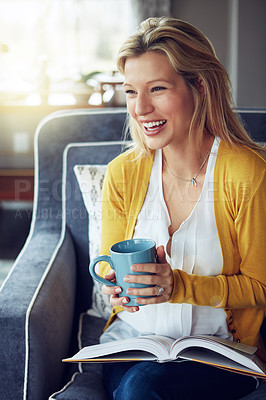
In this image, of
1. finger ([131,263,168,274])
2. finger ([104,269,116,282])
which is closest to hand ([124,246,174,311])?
finger ([131,263,168,274])

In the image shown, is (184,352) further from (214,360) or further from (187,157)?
(187,157)

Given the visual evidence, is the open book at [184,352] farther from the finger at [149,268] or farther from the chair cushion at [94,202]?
the chair cushion at [94,202]

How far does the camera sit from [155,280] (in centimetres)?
99

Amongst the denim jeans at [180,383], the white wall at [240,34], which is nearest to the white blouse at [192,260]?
the denim jeans at [180,383]

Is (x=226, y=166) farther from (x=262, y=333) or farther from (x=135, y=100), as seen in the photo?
(x=262, y=333)

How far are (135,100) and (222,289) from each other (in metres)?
0.49

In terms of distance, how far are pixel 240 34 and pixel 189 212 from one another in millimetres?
4900

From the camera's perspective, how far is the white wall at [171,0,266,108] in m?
5.55

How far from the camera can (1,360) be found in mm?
1087

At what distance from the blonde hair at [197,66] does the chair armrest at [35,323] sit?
1.78 feet

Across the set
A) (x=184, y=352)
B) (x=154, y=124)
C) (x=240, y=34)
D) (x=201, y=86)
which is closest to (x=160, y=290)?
(x=184, y=352)

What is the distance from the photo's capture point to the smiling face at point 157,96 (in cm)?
112

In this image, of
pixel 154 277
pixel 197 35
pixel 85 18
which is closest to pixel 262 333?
pixel 154 277

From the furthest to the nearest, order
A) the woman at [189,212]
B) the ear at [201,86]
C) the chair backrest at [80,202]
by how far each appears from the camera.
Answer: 1. the chair backrest at [80,202]
2. the ear at [201,86]
3. the woman at [189,212]
